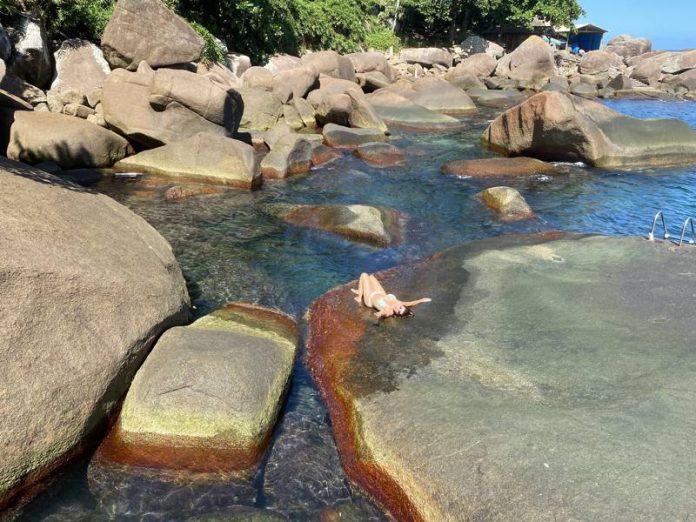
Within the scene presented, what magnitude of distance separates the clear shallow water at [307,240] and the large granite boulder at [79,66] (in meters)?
5.90

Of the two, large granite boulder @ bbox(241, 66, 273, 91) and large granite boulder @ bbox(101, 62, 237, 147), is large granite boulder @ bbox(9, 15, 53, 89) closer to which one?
large granite boulder @ bbox(101, 62, 237, 147)

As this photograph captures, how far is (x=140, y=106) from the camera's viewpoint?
1575 centimetres

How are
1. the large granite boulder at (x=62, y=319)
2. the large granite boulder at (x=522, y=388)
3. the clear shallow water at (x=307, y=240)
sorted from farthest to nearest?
1. the clear shallow water at (x=307, y=240)
2. the large granite boulder at (x=62, y=319)
3. the large granite boulder at (x=522, y=388)

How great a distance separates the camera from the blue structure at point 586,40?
63094 mm

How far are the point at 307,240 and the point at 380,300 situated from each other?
152 inches

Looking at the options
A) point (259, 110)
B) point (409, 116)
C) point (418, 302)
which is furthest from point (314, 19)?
point (418, 302)

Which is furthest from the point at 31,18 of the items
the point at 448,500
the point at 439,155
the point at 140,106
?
the point at 448,500

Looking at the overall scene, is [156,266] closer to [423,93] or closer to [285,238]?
[285,238]

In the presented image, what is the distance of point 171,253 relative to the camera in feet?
25.9

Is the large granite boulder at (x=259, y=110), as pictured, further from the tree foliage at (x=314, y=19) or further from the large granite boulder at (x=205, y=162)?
the large granite boulder at (x=205, y=162)

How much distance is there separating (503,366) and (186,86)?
12627 millimetres

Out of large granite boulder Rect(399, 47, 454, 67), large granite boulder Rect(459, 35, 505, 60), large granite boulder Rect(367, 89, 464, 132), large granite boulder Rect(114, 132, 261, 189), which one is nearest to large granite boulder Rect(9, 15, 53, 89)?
large granite boulder Rect(114, 132, 261, 189)

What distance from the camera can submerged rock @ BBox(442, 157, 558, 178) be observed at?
1684 centimetres

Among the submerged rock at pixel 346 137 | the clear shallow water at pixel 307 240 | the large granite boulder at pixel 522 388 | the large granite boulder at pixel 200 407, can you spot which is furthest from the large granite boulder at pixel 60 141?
the large granite boulder at pixel 200 407
